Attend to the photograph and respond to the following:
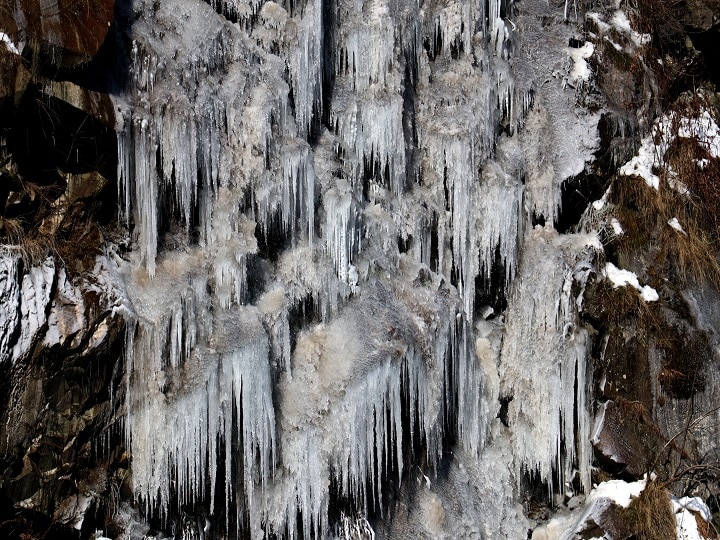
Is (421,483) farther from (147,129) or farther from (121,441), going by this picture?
(147,129)

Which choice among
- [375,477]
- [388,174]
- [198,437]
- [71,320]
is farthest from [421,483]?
[71,320]

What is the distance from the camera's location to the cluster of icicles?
5.94 metres

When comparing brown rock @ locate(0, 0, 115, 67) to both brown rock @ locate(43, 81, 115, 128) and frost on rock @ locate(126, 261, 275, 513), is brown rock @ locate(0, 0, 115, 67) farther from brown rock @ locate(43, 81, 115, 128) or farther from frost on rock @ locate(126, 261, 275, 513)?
frost on rock @ locate(126, 261, 275, 513)

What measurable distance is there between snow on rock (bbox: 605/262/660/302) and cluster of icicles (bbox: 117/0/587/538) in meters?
0.40

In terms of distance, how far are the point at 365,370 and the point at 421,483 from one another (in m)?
1.43

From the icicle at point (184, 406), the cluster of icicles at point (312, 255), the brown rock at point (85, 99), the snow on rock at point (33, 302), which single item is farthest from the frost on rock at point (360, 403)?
the brown rock at point (85, 99)

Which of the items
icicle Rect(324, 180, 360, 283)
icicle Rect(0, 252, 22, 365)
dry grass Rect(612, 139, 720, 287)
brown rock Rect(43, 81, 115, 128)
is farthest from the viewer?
dry grass Rect(612, 139, 720, 287)

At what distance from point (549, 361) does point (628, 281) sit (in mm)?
1032

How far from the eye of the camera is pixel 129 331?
5.72 meters

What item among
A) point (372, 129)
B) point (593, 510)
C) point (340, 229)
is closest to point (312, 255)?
point (340, 229)

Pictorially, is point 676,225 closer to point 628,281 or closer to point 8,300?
point 628,281

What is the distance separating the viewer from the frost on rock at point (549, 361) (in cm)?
734

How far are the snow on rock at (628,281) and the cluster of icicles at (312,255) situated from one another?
403mm

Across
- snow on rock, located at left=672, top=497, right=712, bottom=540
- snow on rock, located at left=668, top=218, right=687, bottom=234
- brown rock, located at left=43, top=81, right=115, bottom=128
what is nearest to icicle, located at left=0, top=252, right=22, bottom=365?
brown rock, located at left=43, top=81, right=115, bottom=128
